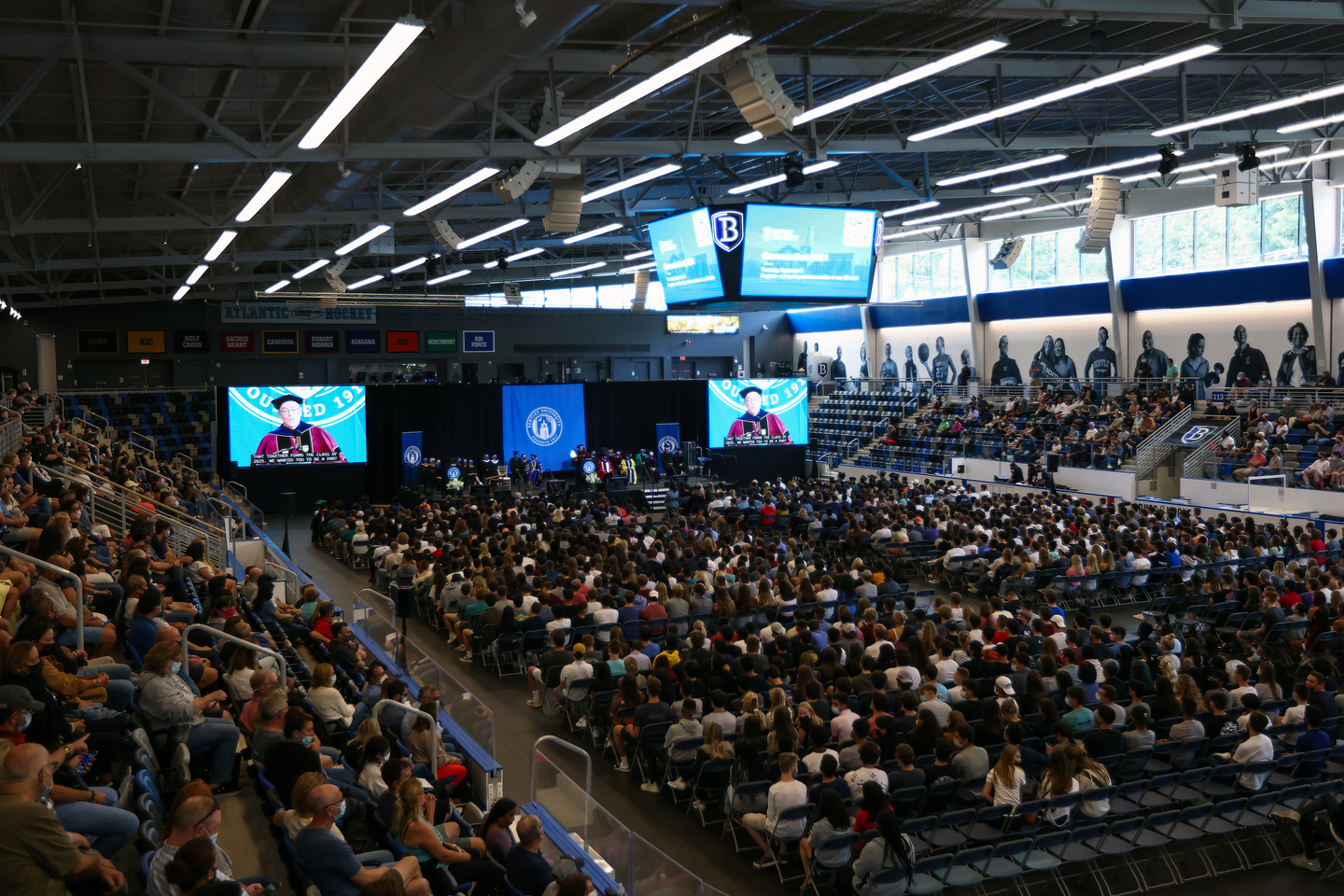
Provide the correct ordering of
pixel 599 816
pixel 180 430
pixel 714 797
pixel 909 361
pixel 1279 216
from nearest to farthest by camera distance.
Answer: pixel 599 816
pixel 714 797
pixel 1279 216
pixel 180 430
pixel 909 361

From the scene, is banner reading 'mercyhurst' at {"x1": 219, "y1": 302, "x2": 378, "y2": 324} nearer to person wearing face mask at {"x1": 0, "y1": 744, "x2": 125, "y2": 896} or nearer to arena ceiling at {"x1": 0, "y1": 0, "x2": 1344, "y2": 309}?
arena ceiling at {"x1": 0, "y1": 0, "x2": 1344, "y2": 309}

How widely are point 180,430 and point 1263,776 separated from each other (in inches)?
1120

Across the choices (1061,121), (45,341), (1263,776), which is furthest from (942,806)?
(45,341)

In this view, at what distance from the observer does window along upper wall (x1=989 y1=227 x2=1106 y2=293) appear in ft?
93.5

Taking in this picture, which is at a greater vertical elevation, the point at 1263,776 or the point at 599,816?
the point at 599,816

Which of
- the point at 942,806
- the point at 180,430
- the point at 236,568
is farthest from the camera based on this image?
the point at 180,430

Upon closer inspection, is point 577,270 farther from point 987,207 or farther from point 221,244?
point 221,244

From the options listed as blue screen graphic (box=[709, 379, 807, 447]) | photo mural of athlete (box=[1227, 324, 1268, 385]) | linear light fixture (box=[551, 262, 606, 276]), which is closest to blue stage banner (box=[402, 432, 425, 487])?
linear light fixture (box=[551, 262, 606, 276])

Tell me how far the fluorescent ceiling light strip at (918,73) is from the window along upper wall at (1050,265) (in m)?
19.7

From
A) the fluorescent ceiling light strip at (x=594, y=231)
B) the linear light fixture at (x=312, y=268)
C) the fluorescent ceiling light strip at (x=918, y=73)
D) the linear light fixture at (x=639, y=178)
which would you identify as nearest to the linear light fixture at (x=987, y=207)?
the fluorescent ceiling light strip at (x=594, y=231)

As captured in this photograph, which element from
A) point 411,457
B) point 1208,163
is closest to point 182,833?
point 1208,163

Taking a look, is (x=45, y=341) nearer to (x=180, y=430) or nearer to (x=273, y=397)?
(x=180, y=430)

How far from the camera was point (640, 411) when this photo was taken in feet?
102

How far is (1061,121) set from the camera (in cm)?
1948
